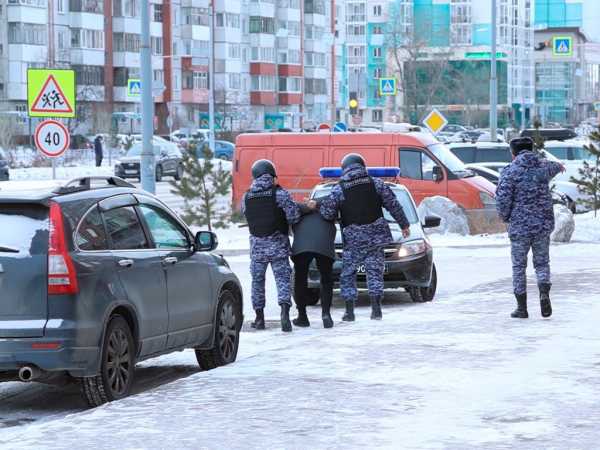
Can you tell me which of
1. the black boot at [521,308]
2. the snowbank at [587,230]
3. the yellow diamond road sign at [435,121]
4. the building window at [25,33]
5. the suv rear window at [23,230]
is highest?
the building window at [25,33]

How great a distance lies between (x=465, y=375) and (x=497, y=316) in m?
4.30

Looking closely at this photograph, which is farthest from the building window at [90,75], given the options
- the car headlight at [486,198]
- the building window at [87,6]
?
the car headlight at [486,198]

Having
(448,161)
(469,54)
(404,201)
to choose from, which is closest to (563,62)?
(469,54)

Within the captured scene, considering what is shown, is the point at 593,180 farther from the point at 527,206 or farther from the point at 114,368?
the point at 114,368

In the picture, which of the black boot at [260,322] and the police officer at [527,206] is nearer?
the police officer at [527,206]

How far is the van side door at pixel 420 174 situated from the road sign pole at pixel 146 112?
19.6 ft

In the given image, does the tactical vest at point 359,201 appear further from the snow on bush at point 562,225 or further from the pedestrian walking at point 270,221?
the snow on bush at point 562,225

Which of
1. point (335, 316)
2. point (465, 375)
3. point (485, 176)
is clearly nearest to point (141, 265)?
point (465, 375)

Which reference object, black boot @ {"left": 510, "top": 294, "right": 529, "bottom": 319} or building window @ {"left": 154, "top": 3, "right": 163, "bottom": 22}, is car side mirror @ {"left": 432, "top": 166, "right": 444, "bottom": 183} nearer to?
black boot @ {"left": 510, "top": 294, "right": 529, "bottom": 319}

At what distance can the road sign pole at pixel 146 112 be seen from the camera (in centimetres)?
2473

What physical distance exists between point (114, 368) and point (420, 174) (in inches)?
800

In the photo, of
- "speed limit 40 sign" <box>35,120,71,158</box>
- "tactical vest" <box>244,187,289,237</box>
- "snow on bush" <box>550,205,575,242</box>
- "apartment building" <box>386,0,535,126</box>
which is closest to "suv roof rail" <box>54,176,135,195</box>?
"tactical vest" <box>244,187,289,237</box>

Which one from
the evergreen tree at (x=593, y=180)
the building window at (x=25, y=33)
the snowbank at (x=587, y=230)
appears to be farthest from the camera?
the building window at (x=25, y=33)

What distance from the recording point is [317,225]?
1398 centimetres
